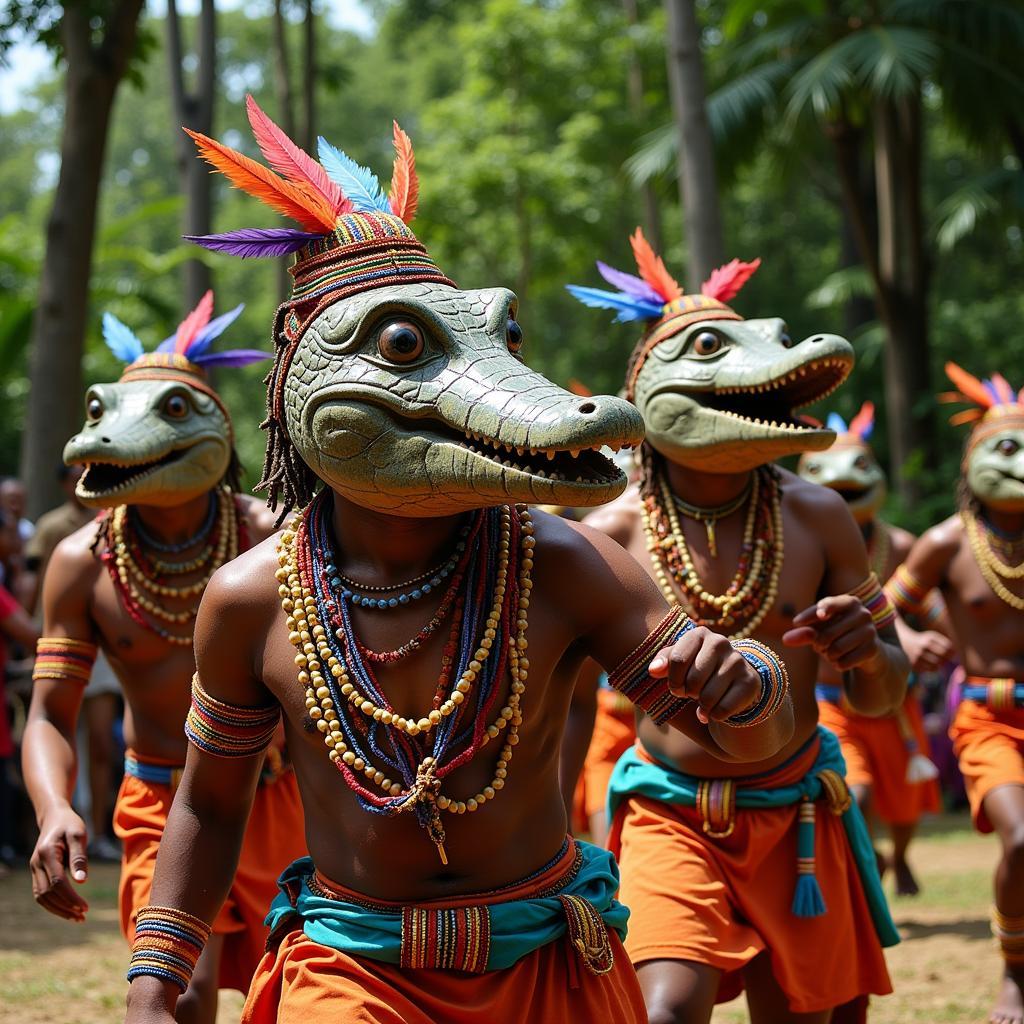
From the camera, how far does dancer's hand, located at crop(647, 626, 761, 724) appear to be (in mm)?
2639

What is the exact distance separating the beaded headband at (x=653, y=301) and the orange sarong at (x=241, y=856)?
1778 millimetres

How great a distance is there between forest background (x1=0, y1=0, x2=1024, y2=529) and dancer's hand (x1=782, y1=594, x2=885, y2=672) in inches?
117

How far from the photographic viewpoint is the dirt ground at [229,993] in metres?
6.55

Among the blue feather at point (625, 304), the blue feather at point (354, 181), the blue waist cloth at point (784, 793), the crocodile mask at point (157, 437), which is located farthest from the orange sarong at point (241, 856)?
the blue feather at point (354, 181)

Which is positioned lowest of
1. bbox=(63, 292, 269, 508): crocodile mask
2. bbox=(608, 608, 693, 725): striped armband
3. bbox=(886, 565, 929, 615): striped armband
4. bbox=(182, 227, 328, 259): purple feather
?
bbox=(886, 565, 929, 615): striped armband

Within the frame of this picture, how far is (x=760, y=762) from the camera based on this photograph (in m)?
4.46

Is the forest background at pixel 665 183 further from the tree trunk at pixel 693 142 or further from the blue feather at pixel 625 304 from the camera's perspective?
the blue feather at pixel 625 304

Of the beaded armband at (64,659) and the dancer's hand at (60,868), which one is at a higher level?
the beaded armband at (64,659)

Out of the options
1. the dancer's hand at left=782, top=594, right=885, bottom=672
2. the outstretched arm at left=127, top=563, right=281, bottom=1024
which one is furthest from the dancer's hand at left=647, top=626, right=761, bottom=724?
the outstretched arm at left=127, top=563, right=281, bottom=1024

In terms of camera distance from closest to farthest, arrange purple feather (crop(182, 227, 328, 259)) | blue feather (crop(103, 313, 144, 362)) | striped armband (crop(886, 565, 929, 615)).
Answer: purple feather (crop(182, 227, 328, 259)) < blue feather (crop(103, 313, 144, 362)) < striped armband (crop(886, 565, 929, 615))

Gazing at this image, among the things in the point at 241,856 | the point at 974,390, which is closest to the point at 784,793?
the point at 241,856

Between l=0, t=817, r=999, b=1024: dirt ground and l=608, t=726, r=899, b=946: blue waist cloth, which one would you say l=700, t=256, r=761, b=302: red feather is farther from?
l=0, t=817, r=999, b=1024: dirt ground

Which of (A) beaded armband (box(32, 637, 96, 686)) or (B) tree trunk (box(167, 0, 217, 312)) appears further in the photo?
(B) tree trunk (box(167, 0, 217, 312))

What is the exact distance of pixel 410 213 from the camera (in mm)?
3482
